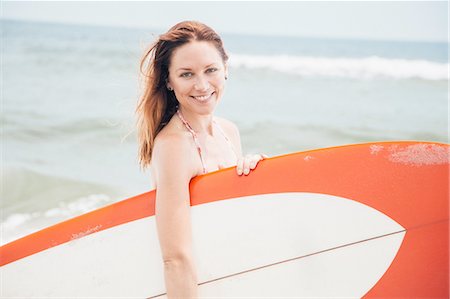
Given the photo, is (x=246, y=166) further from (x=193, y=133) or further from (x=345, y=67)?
(x=345, y=67)

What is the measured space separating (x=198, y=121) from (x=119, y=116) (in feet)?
19.0

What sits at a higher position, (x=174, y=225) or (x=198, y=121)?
(x=198, y=121)

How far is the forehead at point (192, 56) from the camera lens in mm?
1857

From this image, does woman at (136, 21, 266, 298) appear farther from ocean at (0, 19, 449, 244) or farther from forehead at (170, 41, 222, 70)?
ocean at (0, 19, 449, 244)

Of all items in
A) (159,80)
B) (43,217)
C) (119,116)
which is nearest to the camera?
(159,80)

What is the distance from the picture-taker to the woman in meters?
1.75

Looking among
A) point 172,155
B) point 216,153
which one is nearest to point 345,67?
point 216,153

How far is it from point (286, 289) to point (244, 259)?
19 cm

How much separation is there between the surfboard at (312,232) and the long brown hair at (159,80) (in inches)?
9.2

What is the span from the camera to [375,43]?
90.0 feet

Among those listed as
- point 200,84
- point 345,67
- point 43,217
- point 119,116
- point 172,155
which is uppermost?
point 345,67

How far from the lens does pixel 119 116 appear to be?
7.61 metres

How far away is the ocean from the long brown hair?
0.27ft

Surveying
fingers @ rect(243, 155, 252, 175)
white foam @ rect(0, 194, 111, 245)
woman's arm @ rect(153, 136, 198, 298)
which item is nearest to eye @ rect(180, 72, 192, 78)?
woman's arm @ rect(153, 136, 198, 298)
